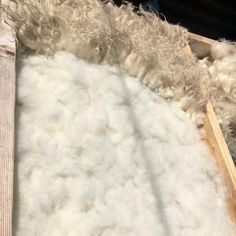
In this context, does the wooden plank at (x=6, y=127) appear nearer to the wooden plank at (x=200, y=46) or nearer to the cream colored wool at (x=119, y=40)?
the cream colored wool at (x=119, y=40)

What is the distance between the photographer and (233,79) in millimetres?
1403

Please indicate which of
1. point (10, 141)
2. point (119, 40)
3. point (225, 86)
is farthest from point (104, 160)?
point (225, 86)

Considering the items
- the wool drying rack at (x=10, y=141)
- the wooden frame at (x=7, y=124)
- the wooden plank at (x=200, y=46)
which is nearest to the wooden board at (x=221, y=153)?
the wool drying rack at (x=10, y=141)

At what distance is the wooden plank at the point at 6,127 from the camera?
2.59 feet

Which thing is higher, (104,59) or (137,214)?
(104,59)

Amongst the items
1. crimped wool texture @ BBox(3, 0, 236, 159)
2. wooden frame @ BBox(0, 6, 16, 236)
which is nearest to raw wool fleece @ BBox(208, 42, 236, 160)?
crimped wool texture @ BBox(3, 0, 236, 159)

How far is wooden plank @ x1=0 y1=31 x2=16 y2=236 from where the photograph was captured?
0.79 meters

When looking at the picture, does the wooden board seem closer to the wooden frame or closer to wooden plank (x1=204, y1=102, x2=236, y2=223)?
wooden plank (x1=204, y1=102, x2=236, y2=223)

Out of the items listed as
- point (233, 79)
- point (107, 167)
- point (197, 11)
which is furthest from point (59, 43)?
point (197, 11)

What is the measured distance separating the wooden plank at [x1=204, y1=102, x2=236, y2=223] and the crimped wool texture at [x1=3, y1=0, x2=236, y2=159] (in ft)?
0.10

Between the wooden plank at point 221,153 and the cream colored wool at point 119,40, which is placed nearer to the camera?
the cream colored wool at point 119,40

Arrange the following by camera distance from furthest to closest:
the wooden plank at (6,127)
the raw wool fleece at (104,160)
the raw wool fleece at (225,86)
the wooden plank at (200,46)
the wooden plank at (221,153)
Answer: the wooden plank at (200,46) < the raw wool fleece at (225,86) < the wooden plank at (221,153) < the raw wool fleece at (104,160) < the wooden plank at (6,127)

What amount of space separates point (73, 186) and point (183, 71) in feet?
1.63

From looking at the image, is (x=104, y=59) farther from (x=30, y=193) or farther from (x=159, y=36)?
(x=30, y=193)
